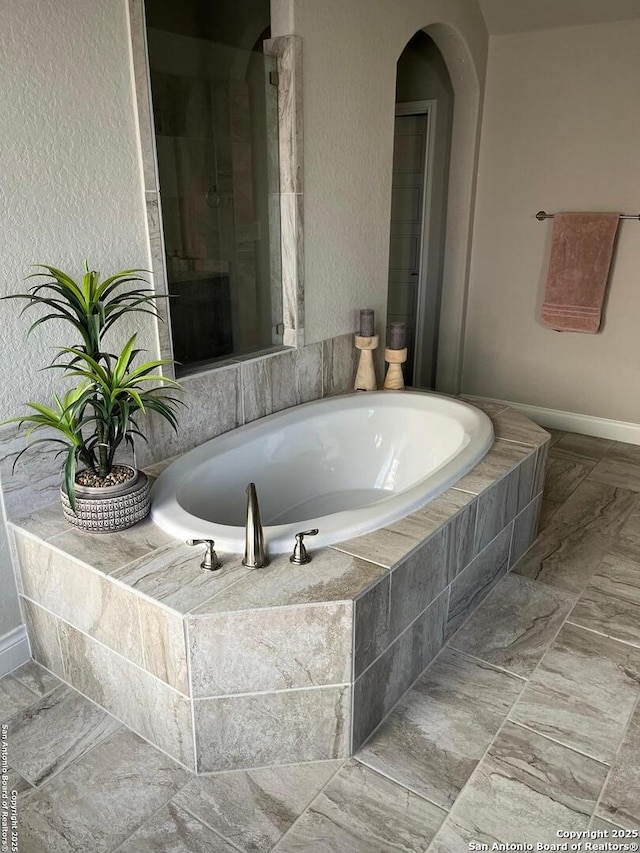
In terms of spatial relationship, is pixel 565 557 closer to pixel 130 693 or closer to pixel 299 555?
pixel 299 555

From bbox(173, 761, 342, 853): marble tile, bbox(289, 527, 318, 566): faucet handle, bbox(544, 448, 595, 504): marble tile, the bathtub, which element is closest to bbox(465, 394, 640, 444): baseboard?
bbox(544, 448, 595, 504): marble tile

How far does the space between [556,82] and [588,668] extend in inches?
123

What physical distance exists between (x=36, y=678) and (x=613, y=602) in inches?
76.8

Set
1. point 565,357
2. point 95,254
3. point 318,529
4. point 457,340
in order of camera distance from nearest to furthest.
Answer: point 318,529 → point 95,254 → point 565,357 → point 457,340

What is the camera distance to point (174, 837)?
153cm

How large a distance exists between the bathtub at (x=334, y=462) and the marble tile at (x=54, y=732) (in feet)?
1.86

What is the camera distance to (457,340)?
4.30 meters

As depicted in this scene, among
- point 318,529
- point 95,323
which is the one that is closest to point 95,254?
point 95,323

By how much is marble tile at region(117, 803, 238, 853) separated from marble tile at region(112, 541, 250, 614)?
49 cm

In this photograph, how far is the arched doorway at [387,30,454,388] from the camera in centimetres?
409

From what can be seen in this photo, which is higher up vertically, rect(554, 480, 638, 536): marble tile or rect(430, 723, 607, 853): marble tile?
rect(554, 480, 638, 536): marble tile

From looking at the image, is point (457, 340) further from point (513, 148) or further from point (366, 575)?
Answer: point (366, 575)

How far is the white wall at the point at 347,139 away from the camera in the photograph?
270cm

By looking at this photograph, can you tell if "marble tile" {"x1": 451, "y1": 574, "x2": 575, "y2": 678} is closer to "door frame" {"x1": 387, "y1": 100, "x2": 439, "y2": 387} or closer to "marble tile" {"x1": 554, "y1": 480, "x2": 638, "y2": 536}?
"marble tile" {"x1": 554, "y1": 480, "x2": 638, "y2": 536}
